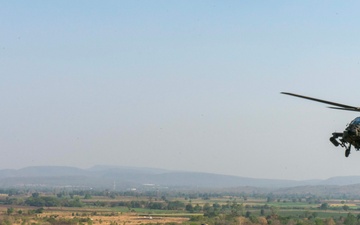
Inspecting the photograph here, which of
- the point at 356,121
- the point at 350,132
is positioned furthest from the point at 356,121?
the point at 350,132

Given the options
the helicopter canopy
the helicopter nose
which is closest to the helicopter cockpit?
the helicopter canopy

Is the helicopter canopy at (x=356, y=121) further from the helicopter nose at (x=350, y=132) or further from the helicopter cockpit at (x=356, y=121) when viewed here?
the helicopter nose at (x=350, y=132)

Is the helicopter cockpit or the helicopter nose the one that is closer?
the helicopter nose

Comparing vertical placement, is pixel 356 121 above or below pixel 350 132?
above

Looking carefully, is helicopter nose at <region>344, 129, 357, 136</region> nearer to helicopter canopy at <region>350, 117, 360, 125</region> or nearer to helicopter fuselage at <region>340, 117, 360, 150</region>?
helicopter fuselage at <region>340, 117, 360, 150</region>

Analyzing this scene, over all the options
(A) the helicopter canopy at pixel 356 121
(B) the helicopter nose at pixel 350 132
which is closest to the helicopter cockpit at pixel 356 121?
(A) the helicopter canopy at pixel 356 121

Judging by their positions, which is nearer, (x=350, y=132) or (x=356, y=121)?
(x=350, y=132)

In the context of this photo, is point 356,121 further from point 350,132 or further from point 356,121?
point 350,132

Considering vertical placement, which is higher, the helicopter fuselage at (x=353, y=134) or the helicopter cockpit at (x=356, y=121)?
the helicopter cockpit at (x=356, y=121)

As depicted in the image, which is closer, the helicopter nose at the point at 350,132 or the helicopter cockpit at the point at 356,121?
the helicopter nose at the point at 350,132

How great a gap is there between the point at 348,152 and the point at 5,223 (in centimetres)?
10912

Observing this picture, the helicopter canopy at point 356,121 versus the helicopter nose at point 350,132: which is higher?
the helicopter canopy at point 356,121

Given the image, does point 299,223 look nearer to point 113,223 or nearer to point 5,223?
point 113,223

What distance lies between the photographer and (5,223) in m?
130
